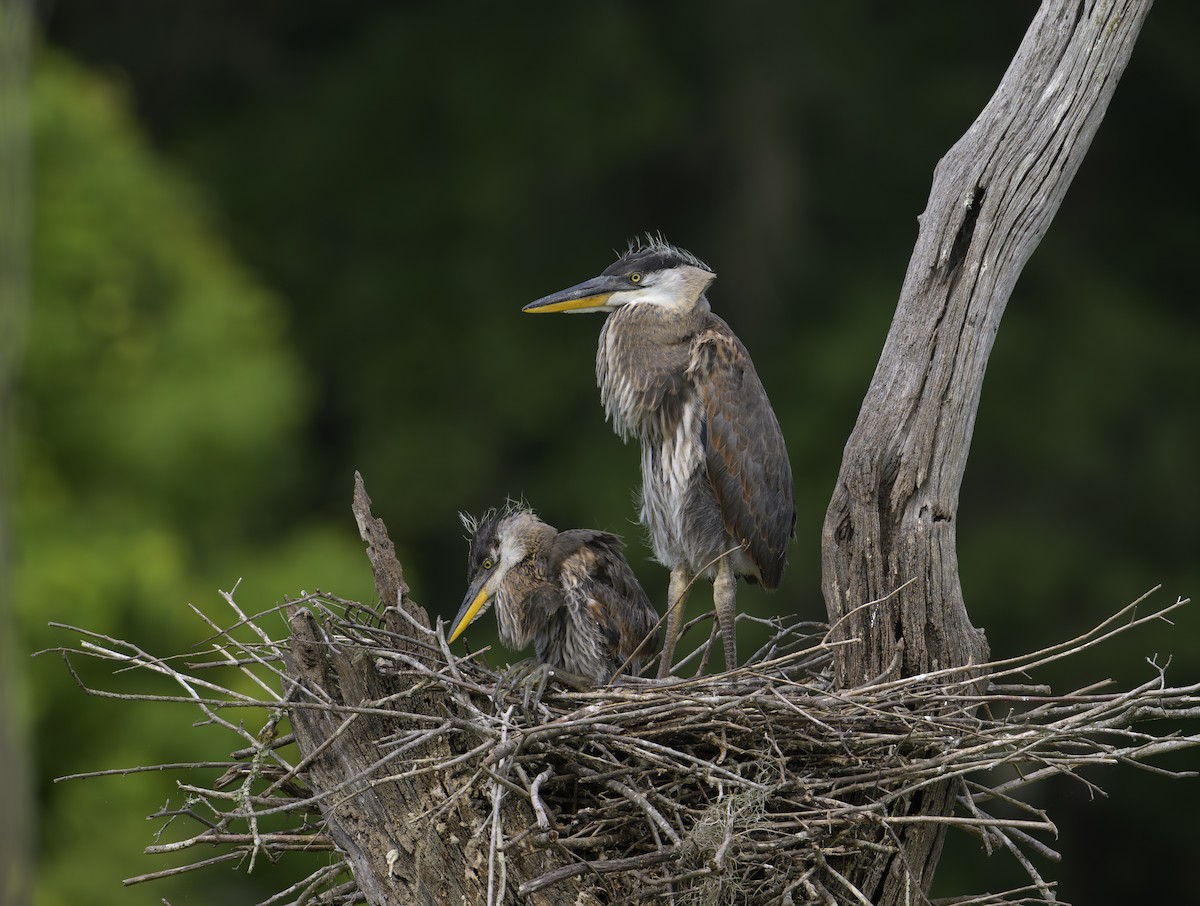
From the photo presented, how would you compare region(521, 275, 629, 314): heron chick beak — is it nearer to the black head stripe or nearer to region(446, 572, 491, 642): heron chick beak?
the black head stripe

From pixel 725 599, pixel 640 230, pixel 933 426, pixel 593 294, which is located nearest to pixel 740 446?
pixel 725 599

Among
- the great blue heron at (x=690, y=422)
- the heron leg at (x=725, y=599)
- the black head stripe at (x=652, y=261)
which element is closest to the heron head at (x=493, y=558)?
the great blue heron at (x=690, y=422)

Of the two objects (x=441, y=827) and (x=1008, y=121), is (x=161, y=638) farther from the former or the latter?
(x=1008, y=121)

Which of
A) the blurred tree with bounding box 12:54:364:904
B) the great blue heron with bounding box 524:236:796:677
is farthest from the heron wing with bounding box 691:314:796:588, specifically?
the blurred tree with bounding box 12:54:364:904

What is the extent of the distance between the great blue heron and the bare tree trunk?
862 mm

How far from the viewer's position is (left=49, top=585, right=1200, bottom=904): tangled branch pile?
341cm

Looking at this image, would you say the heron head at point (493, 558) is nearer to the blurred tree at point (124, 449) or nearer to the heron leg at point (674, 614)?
the heron leg at point (674, 614)

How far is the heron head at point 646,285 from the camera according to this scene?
4738 mm

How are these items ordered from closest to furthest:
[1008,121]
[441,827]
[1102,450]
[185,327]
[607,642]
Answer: [441,827]
[1008,121]
[607,642]
[185,327]
[1102,450]

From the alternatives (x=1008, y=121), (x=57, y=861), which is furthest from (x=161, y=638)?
(x=1008, y=121)

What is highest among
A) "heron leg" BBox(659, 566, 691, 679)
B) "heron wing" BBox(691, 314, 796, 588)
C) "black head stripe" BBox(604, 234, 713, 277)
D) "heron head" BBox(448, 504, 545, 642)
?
"black head stripe" BBox(604, 234, 713, 277)

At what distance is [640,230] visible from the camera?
1180 centimetres

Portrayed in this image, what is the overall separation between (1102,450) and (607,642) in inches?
273

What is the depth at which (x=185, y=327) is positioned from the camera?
8602mm
